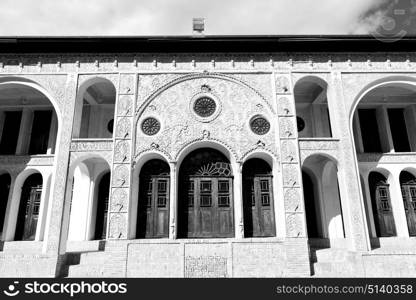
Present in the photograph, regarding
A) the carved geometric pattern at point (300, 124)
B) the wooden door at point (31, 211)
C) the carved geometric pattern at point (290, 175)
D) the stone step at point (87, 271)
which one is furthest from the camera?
the carved geometric pattern at point (300, 124)

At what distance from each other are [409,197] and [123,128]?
39.4 ft

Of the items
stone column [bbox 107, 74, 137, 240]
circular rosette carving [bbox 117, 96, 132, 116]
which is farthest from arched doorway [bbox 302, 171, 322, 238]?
circular rosette carving [bbox 117, 96, 132, 116]

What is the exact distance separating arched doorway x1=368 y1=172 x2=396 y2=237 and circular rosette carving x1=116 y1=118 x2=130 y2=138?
33.5 ft

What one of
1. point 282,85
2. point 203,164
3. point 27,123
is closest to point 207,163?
point 203,164

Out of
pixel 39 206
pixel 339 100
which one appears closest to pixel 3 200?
pixel 39 206

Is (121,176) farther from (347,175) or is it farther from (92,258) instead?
(347,175)

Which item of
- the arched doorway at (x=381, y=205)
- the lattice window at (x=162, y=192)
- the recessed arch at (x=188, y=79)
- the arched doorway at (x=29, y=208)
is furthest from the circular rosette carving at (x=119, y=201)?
the arched doorway at (x=381, y=205)

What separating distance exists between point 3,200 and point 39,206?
1.57m

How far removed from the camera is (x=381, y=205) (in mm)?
12227

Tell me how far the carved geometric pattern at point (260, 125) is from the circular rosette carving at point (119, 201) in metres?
5.31

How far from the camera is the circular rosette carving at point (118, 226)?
998 centimetres

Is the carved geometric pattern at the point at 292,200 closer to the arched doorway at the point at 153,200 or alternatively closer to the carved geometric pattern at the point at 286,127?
the carved geometric pattern at the point at 286,127

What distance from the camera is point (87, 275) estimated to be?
966 cm

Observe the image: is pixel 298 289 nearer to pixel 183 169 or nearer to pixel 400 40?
pixel 183 169
